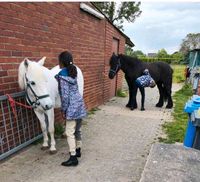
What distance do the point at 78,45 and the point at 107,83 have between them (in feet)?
9.49

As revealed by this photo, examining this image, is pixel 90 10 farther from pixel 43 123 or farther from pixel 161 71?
pixel 43 123

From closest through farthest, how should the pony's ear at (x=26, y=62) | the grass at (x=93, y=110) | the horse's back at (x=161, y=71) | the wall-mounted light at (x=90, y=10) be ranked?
the pony's ear at (x=26, y=62) → the wall-mounted light at (x=90, y=10) → the grass at (x=93, y=110) → the horse's back at (x=161, y=71)

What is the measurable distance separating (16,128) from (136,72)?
4.44 m

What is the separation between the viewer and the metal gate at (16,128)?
11.7 feet

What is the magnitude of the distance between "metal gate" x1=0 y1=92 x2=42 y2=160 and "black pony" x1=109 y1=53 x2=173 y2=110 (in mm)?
3600

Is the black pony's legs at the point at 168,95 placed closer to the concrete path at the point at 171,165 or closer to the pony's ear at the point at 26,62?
the concrete path at the point at 171,165

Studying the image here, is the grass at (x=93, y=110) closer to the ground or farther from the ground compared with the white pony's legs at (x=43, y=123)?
closer to the ground

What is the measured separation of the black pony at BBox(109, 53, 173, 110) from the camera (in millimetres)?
7363

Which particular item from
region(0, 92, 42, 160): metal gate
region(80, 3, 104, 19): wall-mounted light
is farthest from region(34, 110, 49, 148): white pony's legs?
region(80, 3, 104, 19): wall-mounted light

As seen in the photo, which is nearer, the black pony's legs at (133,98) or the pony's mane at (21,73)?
the pony's mane at (21,73)

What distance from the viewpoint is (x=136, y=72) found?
7.38m

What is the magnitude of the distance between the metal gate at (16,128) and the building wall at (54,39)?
261 mm

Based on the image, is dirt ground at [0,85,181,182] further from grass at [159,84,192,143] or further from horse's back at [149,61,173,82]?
horse's back at [149,61,173,82]

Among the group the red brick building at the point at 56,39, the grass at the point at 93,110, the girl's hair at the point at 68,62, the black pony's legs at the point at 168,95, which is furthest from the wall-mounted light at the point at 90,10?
the girl's hair at the point at 68,62
